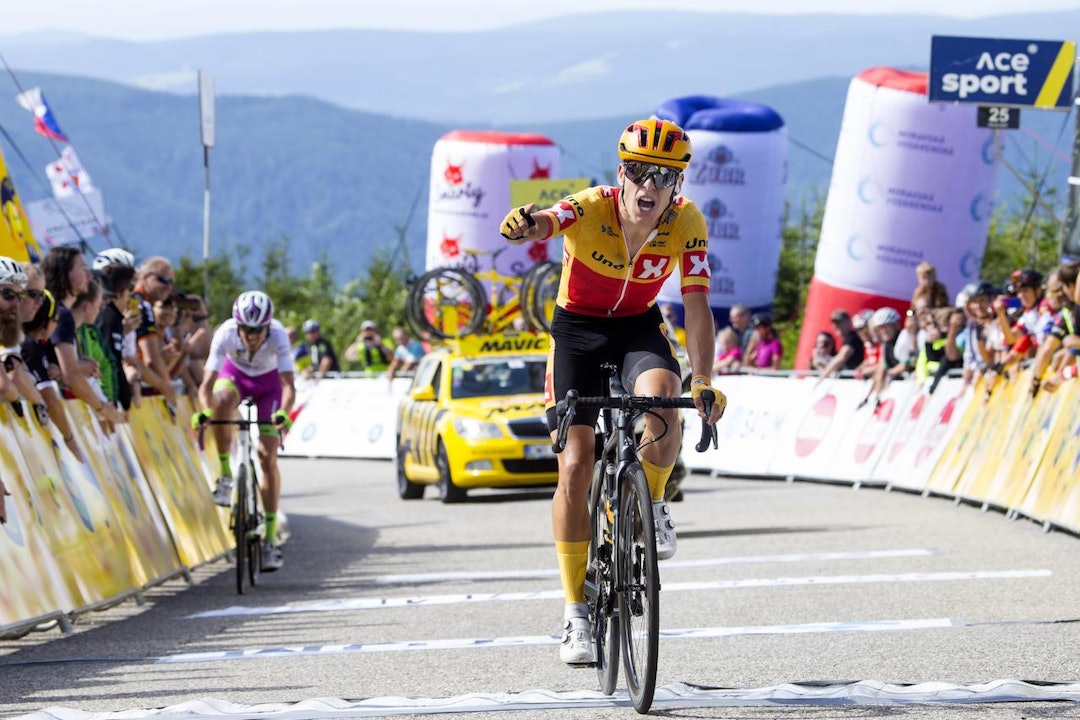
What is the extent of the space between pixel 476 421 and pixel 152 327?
6.77m

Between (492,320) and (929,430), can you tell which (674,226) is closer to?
(929,430)

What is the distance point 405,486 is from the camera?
23.2 m

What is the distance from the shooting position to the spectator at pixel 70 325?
11.8m

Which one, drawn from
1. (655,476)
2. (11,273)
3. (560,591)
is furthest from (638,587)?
(560,591)

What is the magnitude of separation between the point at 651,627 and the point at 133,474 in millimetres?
7163

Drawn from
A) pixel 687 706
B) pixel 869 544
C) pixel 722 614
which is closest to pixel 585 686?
pixel 687 706

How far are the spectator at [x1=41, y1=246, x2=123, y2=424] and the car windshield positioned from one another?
9.88 meters

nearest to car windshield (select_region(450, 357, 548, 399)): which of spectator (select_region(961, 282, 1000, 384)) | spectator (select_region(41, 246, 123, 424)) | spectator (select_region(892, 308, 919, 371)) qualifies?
spectator (select_region(892, 308, 919, 371))

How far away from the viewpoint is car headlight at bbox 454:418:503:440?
21.2m

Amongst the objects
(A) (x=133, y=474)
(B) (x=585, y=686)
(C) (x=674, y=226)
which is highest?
(C) (x=674, y=226)

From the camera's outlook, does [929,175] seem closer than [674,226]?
No

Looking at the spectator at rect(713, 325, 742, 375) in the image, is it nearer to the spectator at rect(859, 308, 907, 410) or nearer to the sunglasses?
the spectator at rect(859, 308, 907, 410)

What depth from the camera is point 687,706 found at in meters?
6.80

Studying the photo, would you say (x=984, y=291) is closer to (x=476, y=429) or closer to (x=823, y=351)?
(x=476, y=429)
